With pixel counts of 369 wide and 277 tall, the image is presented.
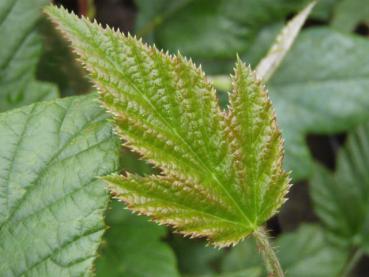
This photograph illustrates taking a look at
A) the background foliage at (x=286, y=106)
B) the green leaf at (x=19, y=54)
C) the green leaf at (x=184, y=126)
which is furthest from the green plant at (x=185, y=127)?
the background foliage at (x=286, y=106)

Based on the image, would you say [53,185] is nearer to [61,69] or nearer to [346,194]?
[61,69]

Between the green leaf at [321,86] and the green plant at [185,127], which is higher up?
the green leaf at [321,86]

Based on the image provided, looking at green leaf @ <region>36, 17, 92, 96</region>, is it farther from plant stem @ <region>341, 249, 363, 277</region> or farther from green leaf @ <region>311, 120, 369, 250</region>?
plant stem @ <region>341, 249, 363, 277</region>

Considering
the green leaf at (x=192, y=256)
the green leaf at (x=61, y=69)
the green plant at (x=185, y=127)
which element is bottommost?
the green leaf at (x=192, y=256)

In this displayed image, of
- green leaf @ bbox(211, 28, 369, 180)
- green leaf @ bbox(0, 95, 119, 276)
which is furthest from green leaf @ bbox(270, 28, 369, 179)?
green leaf @ bbox(0, 95, 119, 276)

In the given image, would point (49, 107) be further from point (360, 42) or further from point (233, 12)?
point (360, 42)

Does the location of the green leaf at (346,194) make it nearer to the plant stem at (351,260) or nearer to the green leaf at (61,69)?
the plant stem at (351,260)

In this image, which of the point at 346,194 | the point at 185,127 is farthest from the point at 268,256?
the point at 346,194

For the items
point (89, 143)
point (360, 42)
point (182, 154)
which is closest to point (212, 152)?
point (182, 154)
